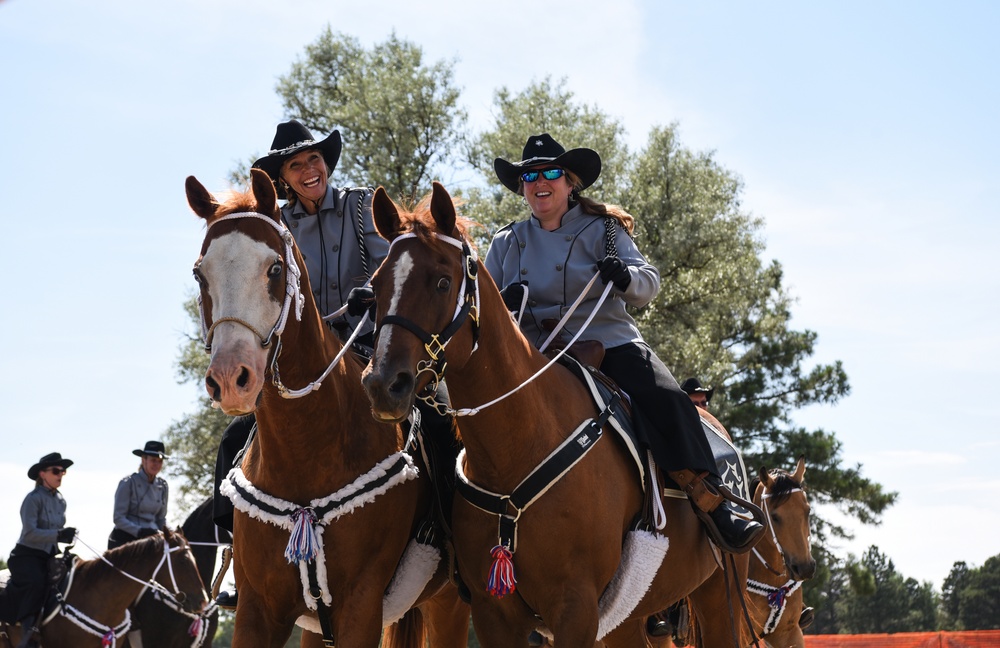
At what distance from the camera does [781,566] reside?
1465cm

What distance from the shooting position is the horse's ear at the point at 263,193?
5.98 meters

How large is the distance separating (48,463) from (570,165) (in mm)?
11552

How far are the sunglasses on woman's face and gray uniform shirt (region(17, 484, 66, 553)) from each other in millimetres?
10929

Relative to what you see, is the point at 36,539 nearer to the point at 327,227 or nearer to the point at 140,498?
Result: the point at 140,498

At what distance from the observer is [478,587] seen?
6383 millimetres

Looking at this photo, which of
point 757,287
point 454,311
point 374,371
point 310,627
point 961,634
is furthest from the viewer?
point 757,287

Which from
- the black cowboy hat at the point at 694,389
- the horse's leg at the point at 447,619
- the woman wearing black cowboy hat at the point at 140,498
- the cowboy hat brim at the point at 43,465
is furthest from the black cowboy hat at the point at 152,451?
the horse's leg at the point at 447,619

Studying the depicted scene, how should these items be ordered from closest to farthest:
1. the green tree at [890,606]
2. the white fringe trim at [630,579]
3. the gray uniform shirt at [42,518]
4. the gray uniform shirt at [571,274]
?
the white fringe trim at [630,579] < the gray uniform shirt at [571,274] < the gray uniform shirt at [42,518] < the green tree at [890,606]

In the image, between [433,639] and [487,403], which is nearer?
[487,403]

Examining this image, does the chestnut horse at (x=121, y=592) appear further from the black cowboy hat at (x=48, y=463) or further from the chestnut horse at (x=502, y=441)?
the chestnut horse at (x=502, y=441)

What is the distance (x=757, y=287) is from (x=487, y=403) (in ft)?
93.7

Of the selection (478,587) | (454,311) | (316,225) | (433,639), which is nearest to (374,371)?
(454,311)

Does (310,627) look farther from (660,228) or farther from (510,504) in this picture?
(660,228)

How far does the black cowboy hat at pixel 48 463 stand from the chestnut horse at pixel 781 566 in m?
9.98
